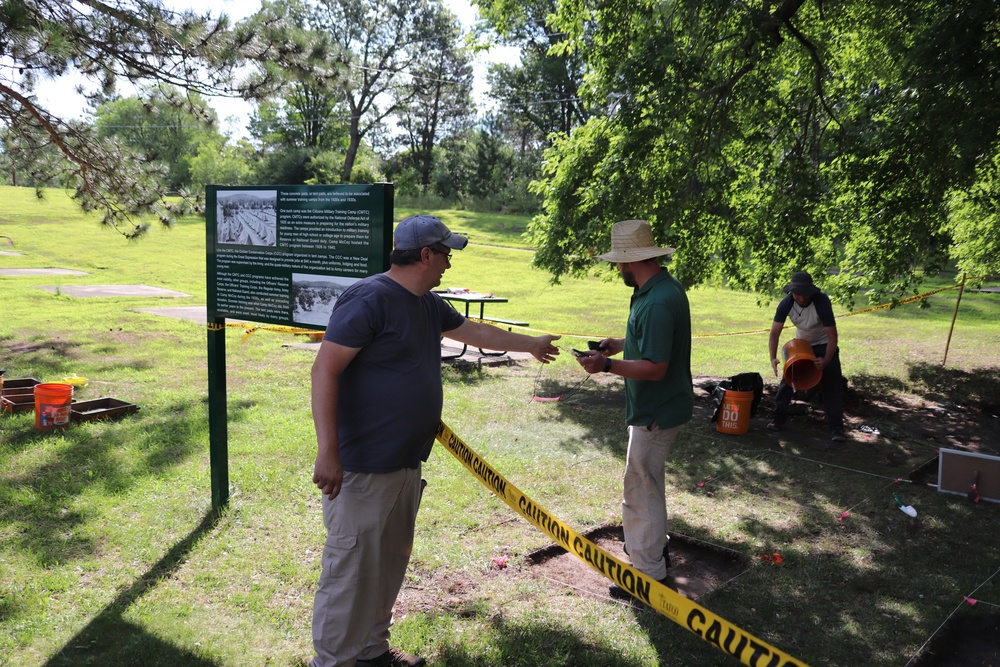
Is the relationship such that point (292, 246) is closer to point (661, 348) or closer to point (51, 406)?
point (661, 348)

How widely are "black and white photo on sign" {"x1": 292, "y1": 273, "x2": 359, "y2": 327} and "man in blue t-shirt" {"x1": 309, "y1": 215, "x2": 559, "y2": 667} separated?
→ 1509 mm

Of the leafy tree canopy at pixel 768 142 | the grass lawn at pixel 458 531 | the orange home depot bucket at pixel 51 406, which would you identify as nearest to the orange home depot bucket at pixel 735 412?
the grass lawn at pixel 458 531

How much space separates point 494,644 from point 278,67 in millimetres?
7922

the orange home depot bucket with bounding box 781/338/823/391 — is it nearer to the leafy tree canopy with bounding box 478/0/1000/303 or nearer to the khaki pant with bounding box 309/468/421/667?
the leafy tree canopy with bounding box 478/0/1000/303

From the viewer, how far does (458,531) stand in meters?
5.31

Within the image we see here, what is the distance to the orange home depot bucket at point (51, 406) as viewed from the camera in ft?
23.1

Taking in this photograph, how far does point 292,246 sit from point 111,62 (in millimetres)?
5853

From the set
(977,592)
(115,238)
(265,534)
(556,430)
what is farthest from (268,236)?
(115,238)

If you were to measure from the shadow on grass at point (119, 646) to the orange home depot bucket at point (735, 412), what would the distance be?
5.95 metres

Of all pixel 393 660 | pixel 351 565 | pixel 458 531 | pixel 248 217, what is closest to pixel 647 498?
pixel 458 531

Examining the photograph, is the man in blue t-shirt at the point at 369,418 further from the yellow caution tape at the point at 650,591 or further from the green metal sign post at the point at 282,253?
the green metal sign post at the point at 282,253

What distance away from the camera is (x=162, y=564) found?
4.64 metres

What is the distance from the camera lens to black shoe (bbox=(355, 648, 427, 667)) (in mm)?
3645

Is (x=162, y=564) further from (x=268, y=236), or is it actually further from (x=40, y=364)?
(x=40, y=364)
